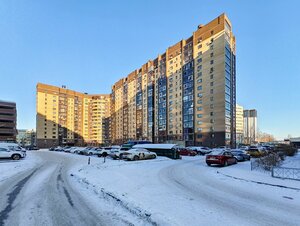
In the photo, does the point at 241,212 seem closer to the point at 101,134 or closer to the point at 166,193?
the point at 166,193

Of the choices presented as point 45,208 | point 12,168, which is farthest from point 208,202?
point 12,168

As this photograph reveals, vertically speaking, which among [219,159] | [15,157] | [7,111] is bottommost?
[15,157]

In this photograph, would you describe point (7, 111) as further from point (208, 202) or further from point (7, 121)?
point (208, 202)

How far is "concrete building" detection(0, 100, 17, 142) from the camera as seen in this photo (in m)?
96.9

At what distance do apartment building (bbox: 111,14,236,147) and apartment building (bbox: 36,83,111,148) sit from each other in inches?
1659

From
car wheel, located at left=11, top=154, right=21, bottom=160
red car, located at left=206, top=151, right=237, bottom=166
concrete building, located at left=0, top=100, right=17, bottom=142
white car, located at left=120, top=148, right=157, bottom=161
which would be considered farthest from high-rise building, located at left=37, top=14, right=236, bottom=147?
car wheel, located at left=11, top=154, right=21, bottom=160

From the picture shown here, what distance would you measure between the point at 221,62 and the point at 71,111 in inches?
3910

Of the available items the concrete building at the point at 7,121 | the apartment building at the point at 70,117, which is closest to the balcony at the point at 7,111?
the concrete building at the point at 7,121

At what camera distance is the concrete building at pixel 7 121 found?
96.9 metres

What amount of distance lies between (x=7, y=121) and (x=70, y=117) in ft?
125

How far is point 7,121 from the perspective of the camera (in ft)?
326

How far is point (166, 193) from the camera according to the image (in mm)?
8727

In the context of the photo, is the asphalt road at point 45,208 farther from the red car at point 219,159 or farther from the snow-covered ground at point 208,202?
the red car at point 219,159

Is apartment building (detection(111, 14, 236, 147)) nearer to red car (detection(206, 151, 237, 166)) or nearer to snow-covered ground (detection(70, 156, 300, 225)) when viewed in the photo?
red car (detection(206, 151, 237, 166))
